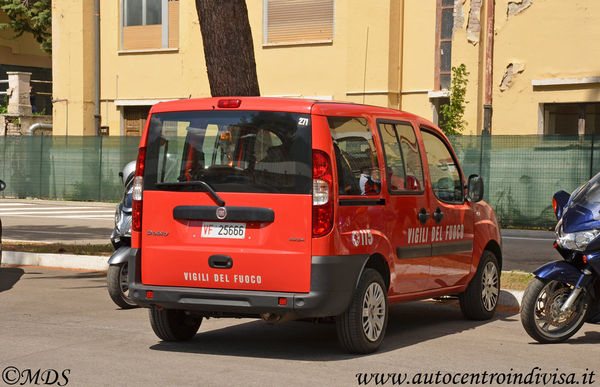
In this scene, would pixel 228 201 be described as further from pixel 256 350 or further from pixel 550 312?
pixel 550 312

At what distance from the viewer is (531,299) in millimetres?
8953

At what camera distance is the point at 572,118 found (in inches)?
1059

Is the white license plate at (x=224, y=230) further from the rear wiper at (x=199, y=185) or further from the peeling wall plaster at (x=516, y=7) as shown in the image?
the peeling wall plaster at (x=516, y=7)

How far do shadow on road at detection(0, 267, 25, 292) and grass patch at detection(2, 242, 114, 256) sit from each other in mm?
1185

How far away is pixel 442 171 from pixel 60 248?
815 centimetres

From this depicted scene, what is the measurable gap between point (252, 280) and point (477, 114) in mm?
20165

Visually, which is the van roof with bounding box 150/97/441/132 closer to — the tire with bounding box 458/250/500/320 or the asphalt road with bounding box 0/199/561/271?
the tire with bounding box 458/250/500/320

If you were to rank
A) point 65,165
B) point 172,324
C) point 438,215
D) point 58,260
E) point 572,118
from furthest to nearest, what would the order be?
point 65,165 → point 572,118 → point 58,260 → point 438,215 → point 172,324

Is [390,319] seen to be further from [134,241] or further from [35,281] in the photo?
[35,281]

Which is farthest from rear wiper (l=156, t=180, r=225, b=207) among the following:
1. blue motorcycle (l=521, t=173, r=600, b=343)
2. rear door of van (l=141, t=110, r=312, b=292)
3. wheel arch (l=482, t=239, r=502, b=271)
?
wheel arch (l=482, t=239, r=502, b=271)

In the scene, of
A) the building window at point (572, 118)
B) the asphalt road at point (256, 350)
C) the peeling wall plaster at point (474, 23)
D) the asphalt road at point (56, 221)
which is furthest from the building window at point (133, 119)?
the asphalt road at point (256, 350)

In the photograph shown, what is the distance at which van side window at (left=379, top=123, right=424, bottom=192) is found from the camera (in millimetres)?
9078

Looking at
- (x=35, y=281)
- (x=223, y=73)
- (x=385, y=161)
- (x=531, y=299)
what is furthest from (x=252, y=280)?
(x=223, y=73)

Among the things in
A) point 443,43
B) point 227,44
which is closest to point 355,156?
point 227,44
